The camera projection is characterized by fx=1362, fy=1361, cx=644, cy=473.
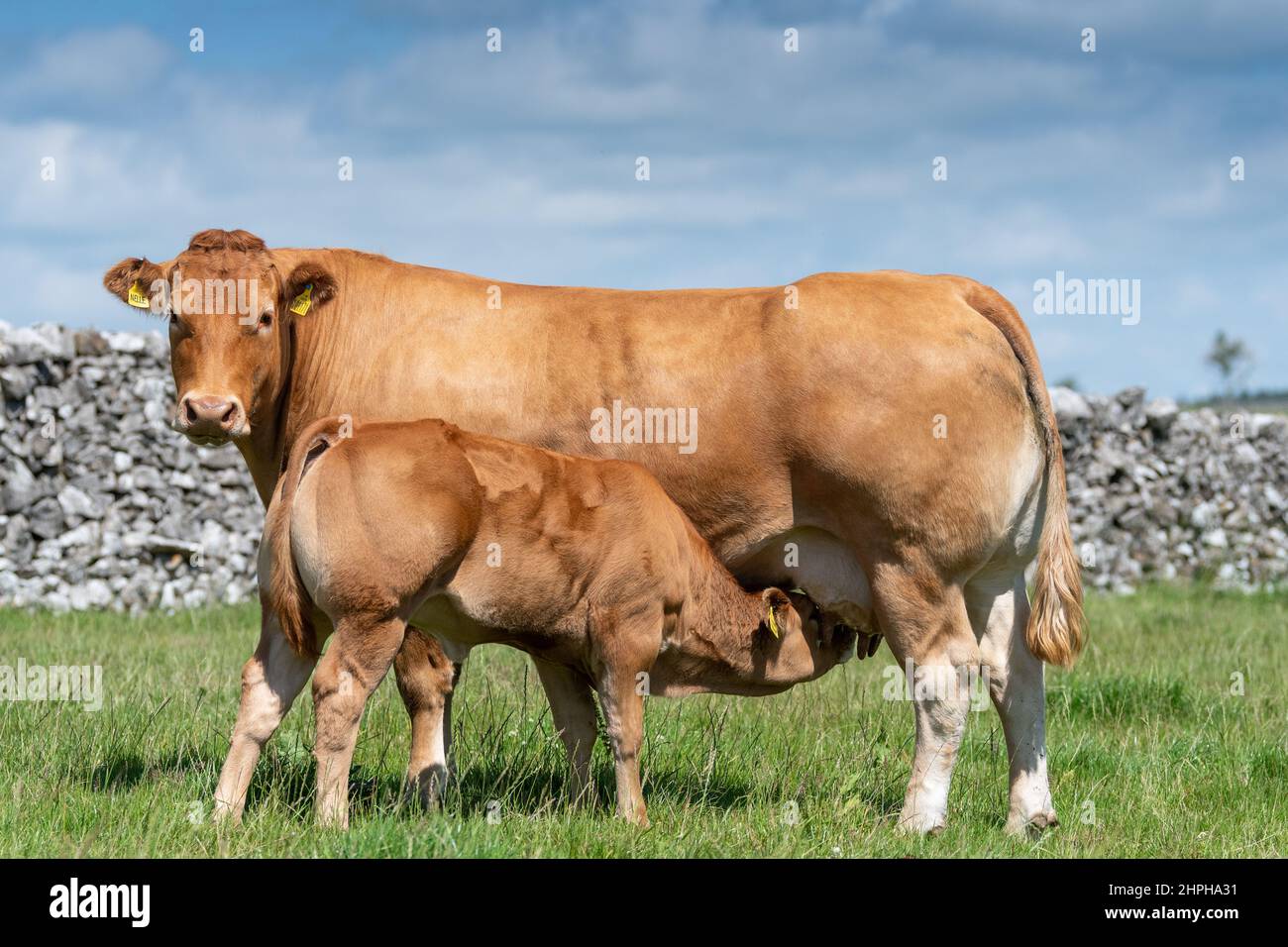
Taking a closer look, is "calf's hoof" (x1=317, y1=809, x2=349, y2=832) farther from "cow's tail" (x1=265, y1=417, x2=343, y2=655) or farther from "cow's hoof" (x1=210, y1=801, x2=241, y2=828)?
"cow's tail" (x1=265, y1=417, x2=343, y2=655)

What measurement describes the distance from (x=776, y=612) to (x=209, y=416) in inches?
104

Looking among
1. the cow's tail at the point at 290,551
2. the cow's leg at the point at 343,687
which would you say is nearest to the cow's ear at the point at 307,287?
the cow's tail at the point at 290,551

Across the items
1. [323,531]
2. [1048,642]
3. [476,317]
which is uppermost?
[476,317]

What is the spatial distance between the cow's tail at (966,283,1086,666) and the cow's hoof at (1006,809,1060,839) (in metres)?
0.72

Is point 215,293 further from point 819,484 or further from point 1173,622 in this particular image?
point 1173,622

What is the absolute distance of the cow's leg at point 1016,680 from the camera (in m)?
6.47

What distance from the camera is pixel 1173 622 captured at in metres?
13.3

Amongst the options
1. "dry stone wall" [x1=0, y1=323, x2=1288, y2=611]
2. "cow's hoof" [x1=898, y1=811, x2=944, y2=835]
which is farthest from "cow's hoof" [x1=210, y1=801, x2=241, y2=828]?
"dry stone wall" [x1=0, y1=323, x2=1288, y2=611]

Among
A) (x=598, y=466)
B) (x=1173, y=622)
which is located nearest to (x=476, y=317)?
(x=598, y=466)

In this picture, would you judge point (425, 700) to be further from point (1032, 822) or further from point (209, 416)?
point (1032, 822)

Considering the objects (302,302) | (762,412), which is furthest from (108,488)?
(762,412)

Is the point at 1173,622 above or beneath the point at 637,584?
beneath
